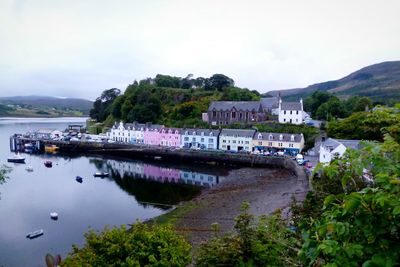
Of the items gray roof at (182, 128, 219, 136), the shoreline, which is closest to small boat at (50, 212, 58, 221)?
the shoreline

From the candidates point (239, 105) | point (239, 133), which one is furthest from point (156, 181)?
point (239, 105)

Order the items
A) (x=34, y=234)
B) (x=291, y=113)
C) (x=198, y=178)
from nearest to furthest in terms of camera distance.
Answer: (x=34, y=234), (x=198, y=178), (x=291, y=113)

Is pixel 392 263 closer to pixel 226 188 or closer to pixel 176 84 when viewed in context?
pixel 226 188

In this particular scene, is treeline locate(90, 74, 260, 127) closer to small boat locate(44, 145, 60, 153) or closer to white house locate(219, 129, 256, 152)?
white house locate(219, 129, 256, 152)

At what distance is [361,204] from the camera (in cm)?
246

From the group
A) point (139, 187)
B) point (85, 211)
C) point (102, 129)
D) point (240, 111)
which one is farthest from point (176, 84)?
point (85, 211)

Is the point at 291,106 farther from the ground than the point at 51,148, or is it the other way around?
the point at 291,106

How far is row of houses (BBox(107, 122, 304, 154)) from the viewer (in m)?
48.5

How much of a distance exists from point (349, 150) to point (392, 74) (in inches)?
7100

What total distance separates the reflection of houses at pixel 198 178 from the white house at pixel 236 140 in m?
Result: 13.7

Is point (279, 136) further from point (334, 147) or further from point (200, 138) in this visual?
point (334, 147)

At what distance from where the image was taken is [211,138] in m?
53.6

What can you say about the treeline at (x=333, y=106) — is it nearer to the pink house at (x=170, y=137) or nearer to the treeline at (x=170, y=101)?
the treeline at (x=170, y=101)

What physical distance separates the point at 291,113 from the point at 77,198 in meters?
40.9
